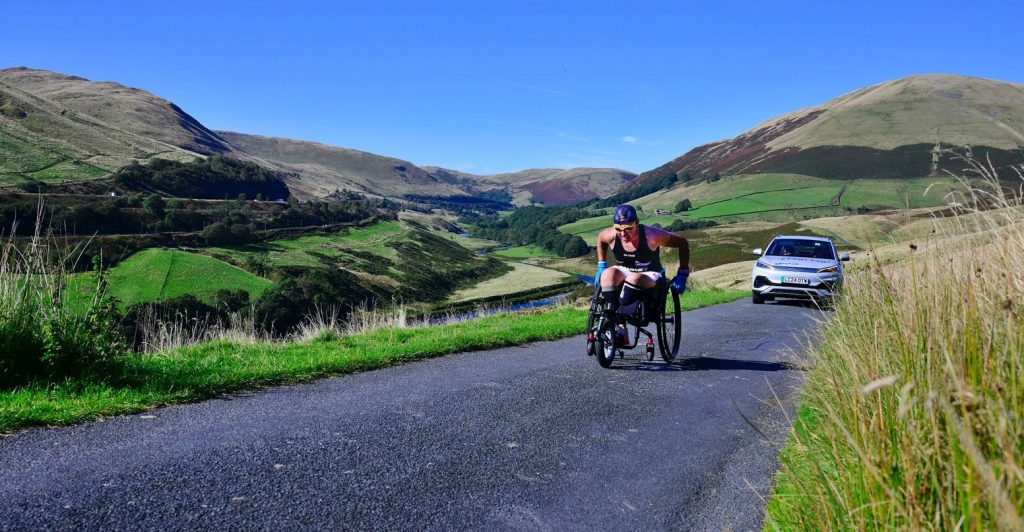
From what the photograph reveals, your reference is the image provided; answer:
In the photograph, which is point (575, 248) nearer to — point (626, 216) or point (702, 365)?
point (702, 365)

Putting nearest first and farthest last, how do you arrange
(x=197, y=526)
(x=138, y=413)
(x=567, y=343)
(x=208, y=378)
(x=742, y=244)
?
1. (x=197, y=526)
2. (x=138, y=413)
3. (x=208, y=378)
4. (x=567, y=343)
5. (x=742, y=244)

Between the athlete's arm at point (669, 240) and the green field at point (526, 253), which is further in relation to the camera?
the green field at point (526, 253)

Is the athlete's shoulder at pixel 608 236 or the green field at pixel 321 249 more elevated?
the athlete's shoulder at pixel 608 236

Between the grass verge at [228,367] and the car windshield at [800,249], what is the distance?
29.4ft

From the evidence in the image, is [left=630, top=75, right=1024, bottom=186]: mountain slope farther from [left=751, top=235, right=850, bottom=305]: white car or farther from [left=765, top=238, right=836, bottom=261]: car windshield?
[left=751, top=235, right=850, bottom=305]: white car

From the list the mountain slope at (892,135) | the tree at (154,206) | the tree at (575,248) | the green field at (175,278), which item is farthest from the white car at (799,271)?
the mountain slope at (892,135)

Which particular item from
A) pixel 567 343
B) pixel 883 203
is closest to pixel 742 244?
pixel 883 203

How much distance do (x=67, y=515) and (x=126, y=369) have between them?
3.60 m

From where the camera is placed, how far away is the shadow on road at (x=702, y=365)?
8938 mm

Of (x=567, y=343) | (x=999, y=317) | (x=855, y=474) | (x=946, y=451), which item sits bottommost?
(x=567, y=343)

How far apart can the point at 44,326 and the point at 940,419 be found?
7.54m

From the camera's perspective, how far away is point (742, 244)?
7419 centimetres

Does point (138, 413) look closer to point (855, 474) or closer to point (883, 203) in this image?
point (855, 474)

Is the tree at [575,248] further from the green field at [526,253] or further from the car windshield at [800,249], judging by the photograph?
the car windshield at [800,249]
